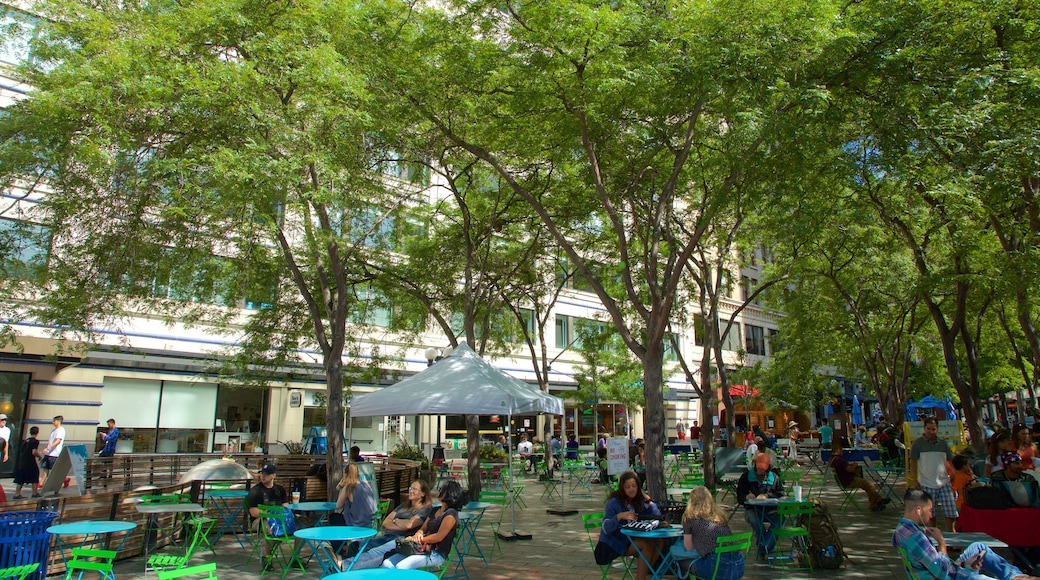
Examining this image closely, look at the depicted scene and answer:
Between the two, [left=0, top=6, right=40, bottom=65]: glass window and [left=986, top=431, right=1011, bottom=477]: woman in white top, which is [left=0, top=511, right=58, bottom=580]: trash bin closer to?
[left=0, top=6, right=40, bottom=65]: glass window

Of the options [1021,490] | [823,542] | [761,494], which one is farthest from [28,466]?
[1021,490]

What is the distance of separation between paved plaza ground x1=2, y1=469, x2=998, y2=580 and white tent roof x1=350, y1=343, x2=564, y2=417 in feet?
6.74

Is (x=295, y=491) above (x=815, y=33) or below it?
below

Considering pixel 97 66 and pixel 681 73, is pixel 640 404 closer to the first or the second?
pixel 681 73

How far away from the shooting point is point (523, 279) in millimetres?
21484

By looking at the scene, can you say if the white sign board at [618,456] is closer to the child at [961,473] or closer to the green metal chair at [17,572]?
the child at [961,473]

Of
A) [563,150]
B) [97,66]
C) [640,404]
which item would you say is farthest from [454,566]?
[640,404]

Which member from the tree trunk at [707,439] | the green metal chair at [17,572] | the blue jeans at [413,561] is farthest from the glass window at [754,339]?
the green metal chair at [17,572]

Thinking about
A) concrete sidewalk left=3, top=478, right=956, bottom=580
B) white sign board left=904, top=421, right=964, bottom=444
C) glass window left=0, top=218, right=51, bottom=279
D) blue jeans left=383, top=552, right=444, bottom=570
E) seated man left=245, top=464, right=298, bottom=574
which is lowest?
concrete sidewalk left=3, top=478, right=956, bottom=580

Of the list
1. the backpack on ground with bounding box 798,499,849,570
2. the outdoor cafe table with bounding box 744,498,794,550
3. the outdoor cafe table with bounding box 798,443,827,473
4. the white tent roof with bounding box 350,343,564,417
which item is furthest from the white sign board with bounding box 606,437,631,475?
the outdoor cafe table with bounding box 798,443,827,473

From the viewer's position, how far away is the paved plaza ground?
8.63 m

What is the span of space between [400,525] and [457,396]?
306 cm

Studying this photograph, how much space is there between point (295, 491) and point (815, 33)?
1097 centimetres

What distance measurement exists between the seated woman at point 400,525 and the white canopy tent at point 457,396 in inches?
88.7
